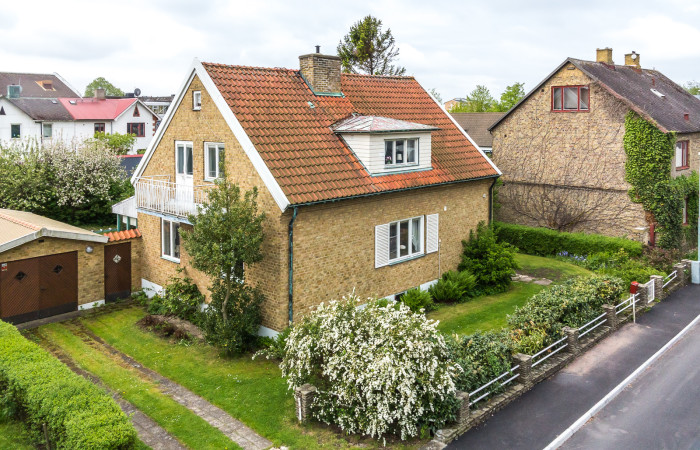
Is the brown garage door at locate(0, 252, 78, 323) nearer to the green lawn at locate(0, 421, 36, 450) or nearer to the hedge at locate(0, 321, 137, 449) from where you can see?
the hedge at locate(0, 321, 137, 449)

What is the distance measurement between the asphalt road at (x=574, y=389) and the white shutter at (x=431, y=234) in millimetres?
6377

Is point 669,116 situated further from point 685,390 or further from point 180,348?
point 180,348

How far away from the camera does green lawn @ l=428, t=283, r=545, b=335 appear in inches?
723

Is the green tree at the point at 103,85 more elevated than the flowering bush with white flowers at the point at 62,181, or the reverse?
the green tree at the point at 103,85

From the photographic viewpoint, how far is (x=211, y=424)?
12.6m

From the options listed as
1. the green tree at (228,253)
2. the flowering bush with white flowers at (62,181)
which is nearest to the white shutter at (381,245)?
the green tree at (228,253)

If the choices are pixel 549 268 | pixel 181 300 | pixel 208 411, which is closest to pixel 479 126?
pixel 549 268

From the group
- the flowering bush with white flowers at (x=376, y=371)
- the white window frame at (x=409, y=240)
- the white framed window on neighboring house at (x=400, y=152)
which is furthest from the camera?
the white window frame at (x=409, y=240)

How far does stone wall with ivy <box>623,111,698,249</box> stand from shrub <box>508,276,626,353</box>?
896 cm

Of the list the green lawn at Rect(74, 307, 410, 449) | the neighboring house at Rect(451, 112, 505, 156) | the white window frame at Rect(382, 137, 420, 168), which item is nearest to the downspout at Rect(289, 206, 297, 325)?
the green lawn at Rect(74, 307, 410, 449)

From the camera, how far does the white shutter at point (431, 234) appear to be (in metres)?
20.6

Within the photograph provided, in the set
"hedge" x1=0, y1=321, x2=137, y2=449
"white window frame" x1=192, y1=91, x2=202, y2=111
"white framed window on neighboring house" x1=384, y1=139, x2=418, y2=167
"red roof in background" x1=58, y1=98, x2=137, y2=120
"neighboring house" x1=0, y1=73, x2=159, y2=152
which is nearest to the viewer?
"hedge" x1=0, y1=321, x2=137, y2=449

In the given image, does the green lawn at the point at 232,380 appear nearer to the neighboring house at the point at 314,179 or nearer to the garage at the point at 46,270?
the garage at the point at 46,270

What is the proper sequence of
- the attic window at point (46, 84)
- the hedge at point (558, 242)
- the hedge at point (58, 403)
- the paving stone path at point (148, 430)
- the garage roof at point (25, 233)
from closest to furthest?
the hedge at point (58, 403)
the paving stone path at point (148, 430)
the garage roof at point (25, 233)
the hedge at point (558, 242)
the attic window at point (46, 84)
